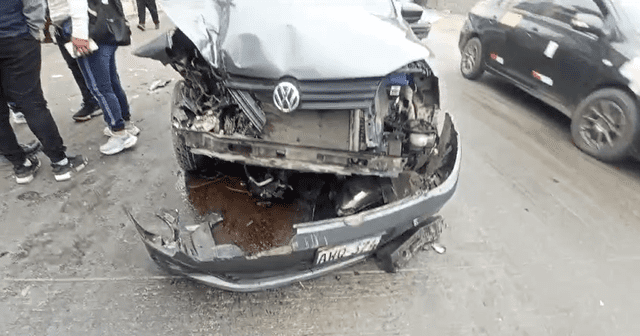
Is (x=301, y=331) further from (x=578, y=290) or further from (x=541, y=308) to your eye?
(x=578, y=290)

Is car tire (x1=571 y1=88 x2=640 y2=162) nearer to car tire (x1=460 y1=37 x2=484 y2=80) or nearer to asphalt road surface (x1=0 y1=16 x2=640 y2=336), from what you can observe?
asphalt road surface (x1=0 y1=16 x2=640 y2=336)

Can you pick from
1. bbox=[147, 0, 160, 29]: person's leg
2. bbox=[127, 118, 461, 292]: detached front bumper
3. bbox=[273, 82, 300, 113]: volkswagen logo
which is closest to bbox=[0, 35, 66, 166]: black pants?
bbox=[127, 118, 461, 292]: detached front bumper

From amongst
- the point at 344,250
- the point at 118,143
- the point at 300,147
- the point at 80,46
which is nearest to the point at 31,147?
the point at 118,143

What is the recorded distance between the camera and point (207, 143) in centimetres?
231

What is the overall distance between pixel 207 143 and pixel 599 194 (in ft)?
11.1

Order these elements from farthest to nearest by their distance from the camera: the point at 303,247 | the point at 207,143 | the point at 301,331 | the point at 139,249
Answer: the point at 139,249 < the point at 207,143 < the point at 301,331 < the point at 303,247

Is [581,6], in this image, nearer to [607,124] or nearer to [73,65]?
[607,124]

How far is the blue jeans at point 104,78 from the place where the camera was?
324 centimetres

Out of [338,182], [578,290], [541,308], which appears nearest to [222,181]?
[338,182]

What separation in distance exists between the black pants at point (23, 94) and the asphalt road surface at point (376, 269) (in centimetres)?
31

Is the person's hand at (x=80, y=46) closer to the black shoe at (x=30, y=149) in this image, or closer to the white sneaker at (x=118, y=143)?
the white sneaker at (x=118, y=143)

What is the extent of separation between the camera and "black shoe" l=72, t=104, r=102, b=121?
4160 millimetres

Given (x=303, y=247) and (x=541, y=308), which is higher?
(x=303, y=247)

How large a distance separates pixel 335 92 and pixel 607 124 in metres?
3.33
